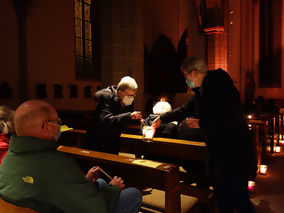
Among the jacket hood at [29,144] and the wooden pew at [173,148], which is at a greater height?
the jacket hood at [29,144]

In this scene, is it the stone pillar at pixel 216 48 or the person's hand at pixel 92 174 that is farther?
the stone pillar at pixel 216 48

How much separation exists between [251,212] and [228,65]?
11.2 metres

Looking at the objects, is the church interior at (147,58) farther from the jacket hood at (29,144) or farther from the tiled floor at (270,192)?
the jacket hood at (29,144)

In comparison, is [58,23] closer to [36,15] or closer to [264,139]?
[36,15]

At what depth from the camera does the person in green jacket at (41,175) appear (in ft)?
4.43

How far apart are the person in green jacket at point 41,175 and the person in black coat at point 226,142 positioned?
0.98 meters

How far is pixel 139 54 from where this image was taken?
695 cm

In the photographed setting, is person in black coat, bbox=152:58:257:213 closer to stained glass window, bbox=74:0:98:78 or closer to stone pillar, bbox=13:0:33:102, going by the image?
stone pillar, bbox=13:0:33:102

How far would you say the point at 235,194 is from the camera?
212cm

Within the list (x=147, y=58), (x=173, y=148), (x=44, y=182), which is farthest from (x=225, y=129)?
(x=147, y=58)

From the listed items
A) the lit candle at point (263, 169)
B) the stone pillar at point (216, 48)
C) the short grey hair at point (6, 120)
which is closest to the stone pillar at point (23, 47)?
the short grey hair at point (6, 120)

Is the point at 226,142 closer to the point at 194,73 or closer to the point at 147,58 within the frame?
the point at 194,73

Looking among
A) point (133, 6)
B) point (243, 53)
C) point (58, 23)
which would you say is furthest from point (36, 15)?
point (243, 53)

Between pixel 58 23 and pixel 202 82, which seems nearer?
pixel 202 82
